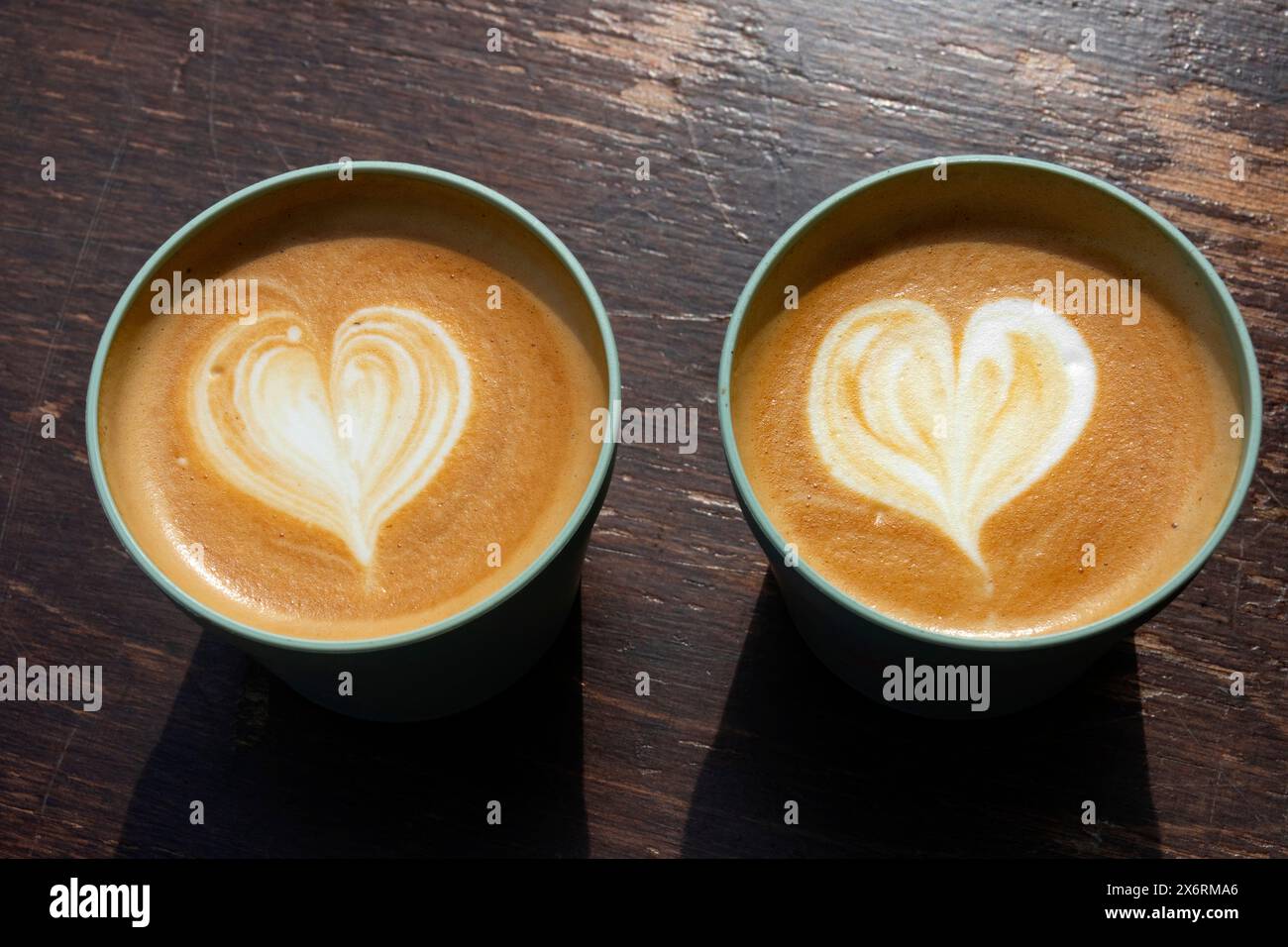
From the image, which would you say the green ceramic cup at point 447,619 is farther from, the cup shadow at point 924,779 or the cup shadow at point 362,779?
the cup shadow at point 924,779

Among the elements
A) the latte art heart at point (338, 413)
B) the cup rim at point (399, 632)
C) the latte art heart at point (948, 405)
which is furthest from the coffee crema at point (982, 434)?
the latte art heart at point (338, 413)

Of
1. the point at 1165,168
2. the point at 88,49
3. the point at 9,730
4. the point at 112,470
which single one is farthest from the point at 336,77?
the point at 1165,168

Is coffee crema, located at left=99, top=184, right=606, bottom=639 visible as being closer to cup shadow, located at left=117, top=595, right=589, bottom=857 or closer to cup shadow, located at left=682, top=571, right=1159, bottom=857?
cup shadow, located at left=117, top=595, right=589, bottom=857

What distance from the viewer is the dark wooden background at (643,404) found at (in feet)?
3.66

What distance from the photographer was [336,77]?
1324 mm

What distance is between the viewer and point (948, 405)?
3.47ft

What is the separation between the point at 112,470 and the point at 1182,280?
81 centimetres

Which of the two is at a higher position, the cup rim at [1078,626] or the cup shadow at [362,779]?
the cup rim at [1078,626]

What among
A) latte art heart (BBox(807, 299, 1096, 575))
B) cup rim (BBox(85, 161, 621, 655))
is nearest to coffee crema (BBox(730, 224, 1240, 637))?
latte art heart (BBox(807, 299, 1096, 575))

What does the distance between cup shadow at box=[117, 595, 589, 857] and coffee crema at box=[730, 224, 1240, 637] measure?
0.27 meters

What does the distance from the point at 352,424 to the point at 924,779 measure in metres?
0.53

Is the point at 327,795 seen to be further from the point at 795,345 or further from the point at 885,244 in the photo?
the point at 885,244

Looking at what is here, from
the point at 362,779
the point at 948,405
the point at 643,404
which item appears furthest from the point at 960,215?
the point at 362,779

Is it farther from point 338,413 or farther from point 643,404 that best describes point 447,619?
point 643,404
